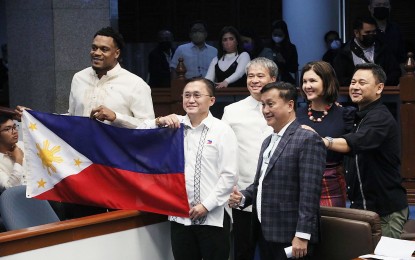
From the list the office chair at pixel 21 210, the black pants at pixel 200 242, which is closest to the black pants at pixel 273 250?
the black pants at pixel 200 242

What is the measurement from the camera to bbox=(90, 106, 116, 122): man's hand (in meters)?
5.40

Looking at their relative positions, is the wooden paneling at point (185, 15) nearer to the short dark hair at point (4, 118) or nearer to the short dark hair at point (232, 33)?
the short dark hair at point (232, 33)

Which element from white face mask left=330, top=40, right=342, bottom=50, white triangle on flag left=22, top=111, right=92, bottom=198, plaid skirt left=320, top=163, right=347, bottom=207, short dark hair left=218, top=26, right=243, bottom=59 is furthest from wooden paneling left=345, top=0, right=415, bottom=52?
white triangle on flag left=22, top=111, right=92, bottom=198

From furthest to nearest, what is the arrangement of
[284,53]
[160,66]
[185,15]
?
[185,15] → [160,66] → [284,53]

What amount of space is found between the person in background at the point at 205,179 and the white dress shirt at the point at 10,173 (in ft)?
4.27

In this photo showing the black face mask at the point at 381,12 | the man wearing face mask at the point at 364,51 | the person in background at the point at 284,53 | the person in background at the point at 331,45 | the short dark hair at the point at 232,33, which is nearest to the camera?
the man wearing face mask at the point at 364,51

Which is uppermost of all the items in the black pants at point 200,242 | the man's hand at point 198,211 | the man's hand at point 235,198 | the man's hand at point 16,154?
the man's hand at point 16,154

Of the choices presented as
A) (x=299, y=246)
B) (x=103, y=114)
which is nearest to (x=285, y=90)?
(x=299, y=246)

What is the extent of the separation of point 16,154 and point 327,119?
222cm

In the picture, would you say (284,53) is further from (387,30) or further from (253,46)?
(387,30)

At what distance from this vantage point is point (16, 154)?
6.29m

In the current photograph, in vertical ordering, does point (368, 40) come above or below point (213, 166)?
above

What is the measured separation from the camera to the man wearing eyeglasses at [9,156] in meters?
6.10

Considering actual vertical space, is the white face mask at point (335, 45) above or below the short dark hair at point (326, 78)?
above
